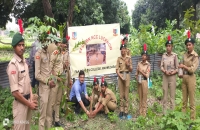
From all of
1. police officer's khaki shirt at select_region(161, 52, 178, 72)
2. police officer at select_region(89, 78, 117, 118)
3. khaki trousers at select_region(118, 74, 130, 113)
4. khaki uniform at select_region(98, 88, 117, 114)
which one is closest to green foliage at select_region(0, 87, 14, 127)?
police officer at select_region(89, 78, 117, 118)

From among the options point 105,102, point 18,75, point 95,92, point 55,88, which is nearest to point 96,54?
point 95,92

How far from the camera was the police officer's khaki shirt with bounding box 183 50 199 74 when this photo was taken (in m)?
4.62

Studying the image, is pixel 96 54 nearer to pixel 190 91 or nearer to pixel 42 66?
pixel 42 66

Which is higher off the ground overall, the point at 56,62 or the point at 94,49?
the point at 94,49

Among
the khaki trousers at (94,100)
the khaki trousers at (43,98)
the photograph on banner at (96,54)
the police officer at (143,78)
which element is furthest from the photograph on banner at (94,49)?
the khaki trousers at (43,98)

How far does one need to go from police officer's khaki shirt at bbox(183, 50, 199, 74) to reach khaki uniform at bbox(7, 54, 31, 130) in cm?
326

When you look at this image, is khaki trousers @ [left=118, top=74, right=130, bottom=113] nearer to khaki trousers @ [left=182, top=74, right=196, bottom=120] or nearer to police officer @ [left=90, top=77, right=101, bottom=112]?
police officer @ [left=90, top=77, right=101, bottom=112]

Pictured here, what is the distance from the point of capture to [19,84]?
2.84 meters

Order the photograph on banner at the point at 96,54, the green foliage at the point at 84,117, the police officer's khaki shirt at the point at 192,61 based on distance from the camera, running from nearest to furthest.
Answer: the police officer's khaki shirt at the point at 192,61
the green foliage at the point at 84,117
the photograph on banner at the point at 96,54

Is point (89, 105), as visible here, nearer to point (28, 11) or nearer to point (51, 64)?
point (51, 64)

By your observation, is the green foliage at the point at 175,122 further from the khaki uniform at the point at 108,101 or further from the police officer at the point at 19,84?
the police officer at the point at 19,84

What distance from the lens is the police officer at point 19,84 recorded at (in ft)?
8.99

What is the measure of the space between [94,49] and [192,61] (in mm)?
2579

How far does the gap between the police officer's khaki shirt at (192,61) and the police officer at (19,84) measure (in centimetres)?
321
